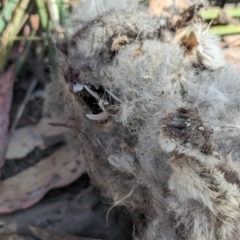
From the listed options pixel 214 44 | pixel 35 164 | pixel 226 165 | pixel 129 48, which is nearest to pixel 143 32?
pixel 129 48

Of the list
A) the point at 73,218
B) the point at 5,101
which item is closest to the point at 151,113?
the point at 73,218

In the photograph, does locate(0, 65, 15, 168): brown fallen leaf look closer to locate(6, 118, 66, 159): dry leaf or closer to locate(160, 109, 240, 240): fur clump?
locate(6, 118, 66, 159): dry leaf

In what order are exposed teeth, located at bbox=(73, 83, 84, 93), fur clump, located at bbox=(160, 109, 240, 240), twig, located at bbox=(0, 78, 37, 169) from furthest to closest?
1. twig, located at bbox=(0, 78, 37, 169)
2. exposed teeth, located at bbox=(73, 83, 84, 93)
3. fur clump, located at bbox=(160, 109, 240, 240)

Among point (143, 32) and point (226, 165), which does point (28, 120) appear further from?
point (226, 165)

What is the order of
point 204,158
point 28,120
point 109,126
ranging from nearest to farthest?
point 204,158, point 109,126, point 28,120

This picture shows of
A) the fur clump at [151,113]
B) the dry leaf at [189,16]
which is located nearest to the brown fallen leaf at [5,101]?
the fur clump at [151,113]

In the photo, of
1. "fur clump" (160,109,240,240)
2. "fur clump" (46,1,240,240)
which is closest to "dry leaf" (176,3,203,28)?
"fur clump" (46,1,240,240)
